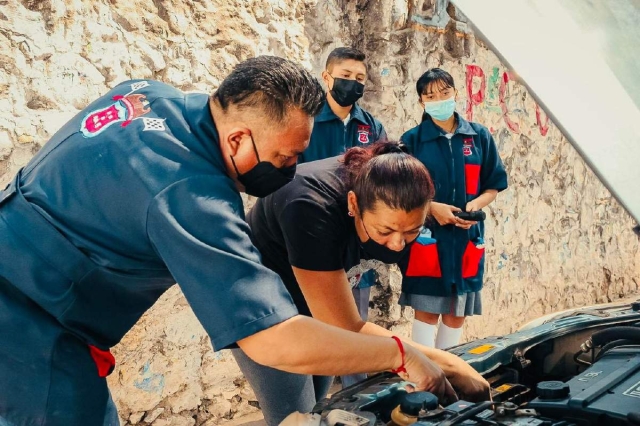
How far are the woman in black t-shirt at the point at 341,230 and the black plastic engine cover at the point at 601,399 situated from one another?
0.30 metres

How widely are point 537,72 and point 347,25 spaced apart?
368cm

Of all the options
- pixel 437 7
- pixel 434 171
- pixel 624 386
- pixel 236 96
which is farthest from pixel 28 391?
pixel 437 7

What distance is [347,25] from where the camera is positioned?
14.1 ft

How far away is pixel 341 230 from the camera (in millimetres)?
2113

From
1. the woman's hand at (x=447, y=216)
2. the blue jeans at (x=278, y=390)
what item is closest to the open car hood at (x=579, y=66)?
the blue jeans at (x=278, y=390)

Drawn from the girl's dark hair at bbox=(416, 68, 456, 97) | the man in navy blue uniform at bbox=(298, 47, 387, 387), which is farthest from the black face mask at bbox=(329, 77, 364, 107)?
the girl's dark hair at bbox=(416, 68, 456, 97)

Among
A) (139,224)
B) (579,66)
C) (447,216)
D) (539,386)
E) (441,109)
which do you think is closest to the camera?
(579,66)

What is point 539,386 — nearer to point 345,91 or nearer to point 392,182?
point 392,182

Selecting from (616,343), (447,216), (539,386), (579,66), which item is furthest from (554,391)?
(447,216)

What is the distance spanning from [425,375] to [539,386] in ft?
1.00

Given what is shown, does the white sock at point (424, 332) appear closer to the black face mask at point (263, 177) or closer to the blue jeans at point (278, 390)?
the blue jeans at point (278, 390)

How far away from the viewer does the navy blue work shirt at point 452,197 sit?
11.6 ft

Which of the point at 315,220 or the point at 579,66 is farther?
the point at 315,220

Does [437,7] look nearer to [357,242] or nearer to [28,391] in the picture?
[357,242]
